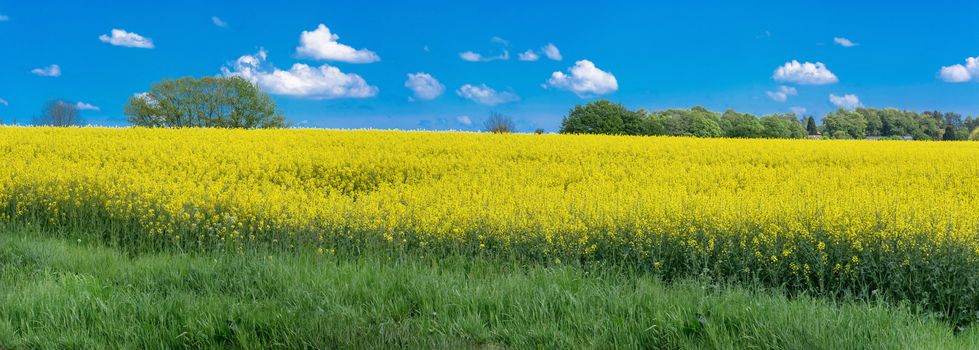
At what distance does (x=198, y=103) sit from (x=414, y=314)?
169 feet

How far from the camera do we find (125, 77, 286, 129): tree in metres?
51.2

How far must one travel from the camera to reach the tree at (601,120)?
49647 mm

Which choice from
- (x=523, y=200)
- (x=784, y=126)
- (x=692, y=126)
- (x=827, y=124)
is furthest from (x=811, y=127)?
(x=523, y=200)

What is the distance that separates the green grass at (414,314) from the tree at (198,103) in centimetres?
4825

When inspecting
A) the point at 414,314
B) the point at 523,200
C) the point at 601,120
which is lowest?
the point at 414,314

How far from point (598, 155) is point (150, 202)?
1137 cm

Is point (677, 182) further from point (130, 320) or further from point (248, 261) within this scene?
point (130, 320)

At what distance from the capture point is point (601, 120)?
50250mm

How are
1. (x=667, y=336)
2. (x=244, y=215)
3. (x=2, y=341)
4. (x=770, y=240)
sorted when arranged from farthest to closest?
(x=244, y=215) < (x=770, y=240) < (x=2, y=341) < (x=667, y=336)

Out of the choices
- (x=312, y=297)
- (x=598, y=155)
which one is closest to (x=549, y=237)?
(x=312, y=297)

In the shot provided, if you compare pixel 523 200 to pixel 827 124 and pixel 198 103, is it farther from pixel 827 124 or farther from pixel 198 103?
pixel 827 124

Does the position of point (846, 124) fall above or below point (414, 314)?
above

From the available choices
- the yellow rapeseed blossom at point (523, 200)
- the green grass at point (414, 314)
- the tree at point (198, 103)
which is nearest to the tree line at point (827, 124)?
the tree at point (198, 103)

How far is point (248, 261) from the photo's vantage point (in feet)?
20.1
